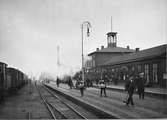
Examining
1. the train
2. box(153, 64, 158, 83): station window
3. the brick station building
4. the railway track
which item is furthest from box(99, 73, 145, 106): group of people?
box(153, 64, 158, 83): station window

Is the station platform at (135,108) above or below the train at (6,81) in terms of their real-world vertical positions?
below

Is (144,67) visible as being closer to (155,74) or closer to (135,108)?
(155,74)

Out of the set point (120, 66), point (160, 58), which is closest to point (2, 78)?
point (160, 58)

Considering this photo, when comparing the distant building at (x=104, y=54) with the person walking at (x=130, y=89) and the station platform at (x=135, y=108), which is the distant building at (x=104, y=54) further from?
the person walking at (x=130, y=89)

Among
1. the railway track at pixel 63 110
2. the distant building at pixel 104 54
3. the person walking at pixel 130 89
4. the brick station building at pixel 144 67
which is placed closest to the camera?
the railway track at pixel 63 110

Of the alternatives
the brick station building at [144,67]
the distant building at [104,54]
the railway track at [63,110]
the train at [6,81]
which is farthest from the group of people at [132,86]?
the distant building at [104,54]

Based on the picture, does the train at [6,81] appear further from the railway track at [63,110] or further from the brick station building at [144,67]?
the brick station building at [144,67]

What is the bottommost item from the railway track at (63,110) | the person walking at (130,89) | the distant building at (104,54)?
the railway track at (63,110)

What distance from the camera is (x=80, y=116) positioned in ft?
37.9

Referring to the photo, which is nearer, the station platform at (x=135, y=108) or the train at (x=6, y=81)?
the station platform at (x=135, y=108)

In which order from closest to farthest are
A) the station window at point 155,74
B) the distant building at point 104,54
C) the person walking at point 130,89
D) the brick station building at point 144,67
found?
the person walking at point 130,89
the brick station building at point 144,67
the station window at point 155,74
the distant building at point 104,54

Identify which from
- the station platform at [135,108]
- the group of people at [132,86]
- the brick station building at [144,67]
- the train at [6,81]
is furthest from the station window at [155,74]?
the train at [6,81]

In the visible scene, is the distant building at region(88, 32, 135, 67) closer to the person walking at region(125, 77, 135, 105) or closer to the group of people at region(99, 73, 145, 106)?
the group of people at region(99, 73, 145, 106)

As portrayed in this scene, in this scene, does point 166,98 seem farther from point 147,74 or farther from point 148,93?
point 147,74
